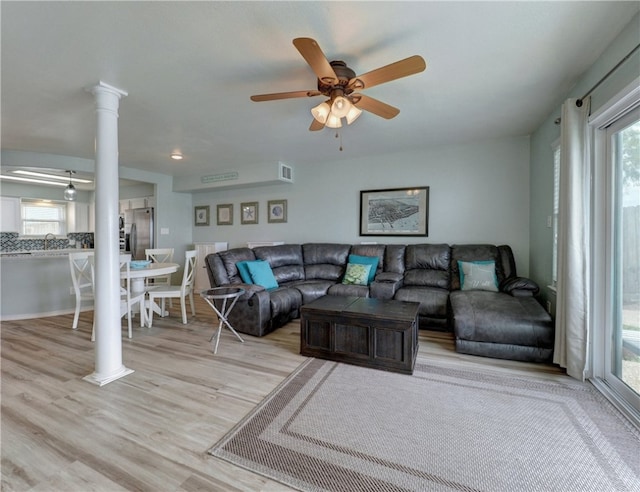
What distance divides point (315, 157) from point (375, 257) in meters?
2.00

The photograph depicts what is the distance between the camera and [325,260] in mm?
4680

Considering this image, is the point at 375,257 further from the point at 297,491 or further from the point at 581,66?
the point at 297,491

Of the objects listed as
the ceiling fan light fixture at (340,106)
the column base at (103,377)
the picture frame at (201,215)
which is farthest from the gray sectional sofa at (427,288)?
the picture frame at (201,215)

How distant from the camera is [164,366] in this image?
2.50 metres

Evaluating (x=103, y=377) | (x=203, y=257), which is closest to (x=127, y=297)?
(x=103, y=377)

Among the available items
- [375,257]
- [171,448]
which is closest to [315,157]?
[375,257]

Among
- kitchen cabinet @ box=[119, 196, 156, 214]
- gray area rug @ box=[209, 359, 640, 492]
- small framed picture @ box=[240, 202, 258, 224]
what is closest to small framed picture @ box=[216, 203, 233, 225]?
small framed picture @ box=[240, 202, 258, 224]

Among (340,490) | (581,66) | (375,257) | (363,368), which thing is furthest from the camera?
(375,257)

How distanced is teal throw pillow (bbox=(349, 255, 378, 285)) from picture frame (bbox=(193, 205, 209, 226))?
142 inches

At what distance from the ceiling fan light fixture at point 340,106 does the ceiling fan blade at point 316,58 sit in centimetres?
13

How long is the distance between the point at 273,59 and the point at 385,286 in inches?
111

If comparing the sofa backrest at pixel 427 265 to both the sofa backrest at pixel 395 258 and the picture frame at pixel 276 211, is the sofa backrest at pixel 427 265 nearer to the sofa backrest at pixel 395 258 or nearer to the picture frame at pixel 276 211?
the sofa backrest at pixel 395 258

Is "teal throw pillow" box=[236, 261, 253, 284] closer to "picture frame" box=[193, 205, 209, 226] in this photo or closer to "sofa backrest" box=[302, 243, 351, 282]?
"sofa backrest" box=[302, 243, 351, 282]

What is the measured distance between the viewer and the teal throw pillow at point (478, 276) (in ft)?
11.3
